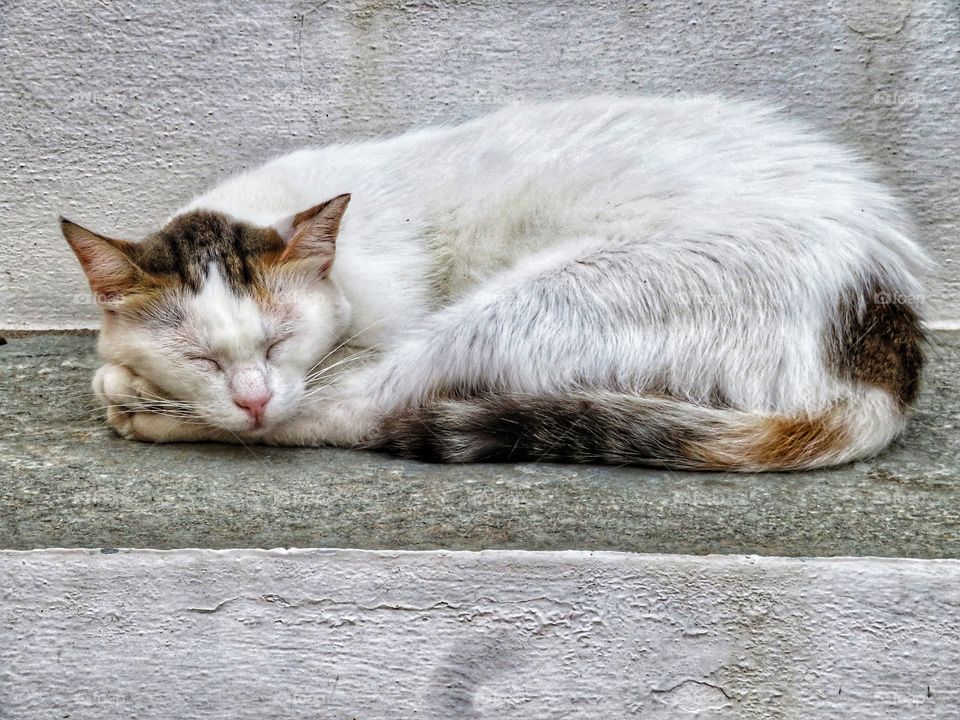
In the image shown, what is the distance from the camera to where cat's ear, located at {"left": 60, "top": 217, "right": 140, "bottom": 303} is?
2.25 meters

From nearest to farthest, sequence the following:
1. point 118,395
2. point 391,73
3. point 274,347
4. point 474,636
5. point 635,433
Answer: point 474,636
point 635,433
point 274,347
point 118,395
point 391,73

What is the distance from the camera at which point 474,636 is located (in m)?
1.81

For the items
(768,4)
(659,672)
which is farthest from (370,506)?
(768,4)

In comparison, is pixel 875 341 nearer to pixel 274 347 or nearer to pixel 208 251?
pixel 274 347

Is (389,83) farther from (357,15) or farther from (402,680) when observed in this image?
(402,680)

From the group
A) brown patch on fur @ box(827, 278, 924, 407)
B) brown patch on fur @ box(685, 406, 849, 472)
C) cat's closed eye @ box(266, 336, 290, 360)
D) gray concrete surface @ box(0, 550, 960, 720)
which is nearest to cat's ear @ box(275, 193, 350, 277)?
cat's closed eye @ box(266, 336, 290, 360)

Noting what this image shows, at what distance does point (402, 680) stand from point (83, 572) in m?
0.63

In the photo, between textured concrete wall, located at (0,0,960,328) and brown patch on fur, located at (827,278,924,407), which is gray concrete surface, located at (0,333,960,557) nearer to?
brown patch on fur, located at (827,278,924,407)

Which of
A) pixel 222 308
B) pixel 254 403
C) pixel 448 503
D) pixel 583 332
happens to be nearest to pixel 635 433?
pixel 583 332

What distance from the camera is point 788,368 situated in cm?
228

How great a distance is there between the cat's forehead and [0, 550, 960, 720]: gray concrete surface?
761 millimetres

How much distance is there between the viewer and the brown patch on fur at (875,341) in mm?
2311

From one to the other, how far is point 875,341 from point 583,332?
71cm

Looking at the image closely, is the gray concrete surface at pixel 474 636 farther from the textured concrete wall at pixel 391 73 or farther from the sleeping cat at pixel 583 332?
the textured concrete wall at pixel 391 73
